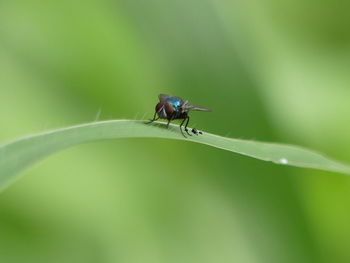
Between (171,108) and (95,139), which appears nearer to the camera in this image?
(95,139)

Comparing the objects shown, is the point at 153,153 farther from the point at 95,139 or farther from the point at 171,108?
the point at 95,139

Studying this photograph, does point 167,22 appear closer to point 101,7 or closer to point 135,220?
point 101,7

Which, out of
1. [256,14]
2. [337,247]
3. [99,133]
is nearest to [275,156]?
[99,133]

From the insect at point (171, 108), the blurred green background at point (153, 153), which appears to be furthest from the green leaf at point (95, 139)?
the blurred green background at point (153, 153)

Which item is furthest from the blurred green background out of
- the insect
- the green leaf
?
the green leaf

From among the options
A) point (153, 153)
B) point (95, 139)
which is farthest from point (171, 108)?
point (95, 139)

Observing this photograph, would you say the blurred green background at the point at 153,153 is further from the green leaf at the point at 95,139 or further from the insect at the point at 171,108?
the green leaf at the point at 95,139
